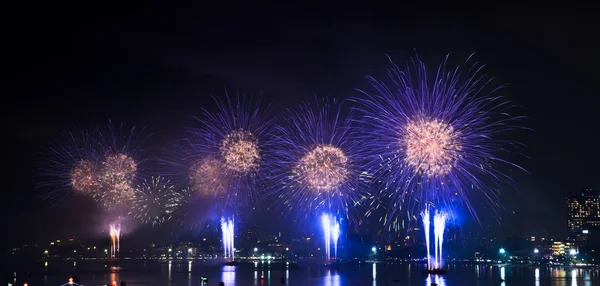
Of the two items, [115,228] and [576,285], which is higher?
[115,228]

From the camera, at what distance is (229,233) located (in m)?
150

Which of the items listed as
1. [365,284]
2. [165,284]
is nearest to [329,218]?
[365,284]

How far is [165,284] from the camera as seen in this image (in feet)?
346

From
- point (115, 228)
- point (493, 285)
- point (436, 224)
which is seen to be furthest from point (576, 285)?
point (115, 228)

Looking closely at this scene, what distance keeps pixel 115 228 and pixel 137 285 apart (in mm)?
41014

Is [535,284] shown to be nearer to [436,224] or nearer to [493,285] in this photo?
[493,285]

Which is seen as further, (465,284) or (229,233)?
(229,233)

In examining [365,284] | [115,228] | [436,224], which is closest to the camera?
[436,224]

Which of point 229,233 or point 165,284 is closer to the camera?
point 165,284

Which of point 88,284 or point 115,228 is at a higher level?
point 115,228

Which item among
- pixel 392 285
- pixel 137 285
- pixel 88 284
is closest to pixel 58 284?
pixel 88 284

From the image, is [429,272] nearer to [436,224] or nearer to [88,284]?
[436,224]

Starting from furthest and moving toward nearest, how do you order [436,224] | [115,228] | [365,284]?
1. [115,228]
2. [365,284]
3. [436,224]

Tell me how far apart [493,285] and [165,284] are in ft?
176
